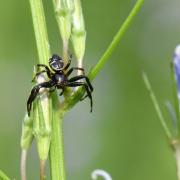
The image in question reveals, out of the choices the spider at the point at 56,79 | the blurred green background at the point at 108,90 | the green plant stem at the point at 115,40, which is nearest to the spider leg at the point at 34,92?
the spider at the point at 56,79

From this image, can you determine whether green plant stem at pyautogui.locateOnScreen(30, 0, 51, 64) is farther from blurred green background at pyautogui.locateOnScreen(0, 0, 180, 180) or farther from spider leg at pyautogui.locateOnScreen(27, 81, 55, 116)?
blurred green background at pyautogui.locateOnScreen(0, 0, 180, 180)

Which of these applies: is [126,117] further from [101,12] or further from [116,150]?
[101,12]

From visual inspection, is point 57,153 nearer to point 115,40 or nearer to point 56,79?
point 56,79

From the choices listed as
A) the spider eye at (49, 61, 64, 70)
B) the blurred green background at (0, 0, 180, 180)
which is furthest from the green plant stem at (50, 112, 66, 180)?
the blurred green background at (0, 0, 180, 180)

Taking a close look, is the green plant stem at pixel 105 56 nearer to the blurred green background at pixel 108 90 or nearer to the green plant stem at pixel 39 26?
the green plant stem at pixel 39 26

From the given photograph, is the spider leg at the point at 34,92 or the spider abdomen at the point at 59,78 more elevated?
the spider abdomen at the point at 59,78
